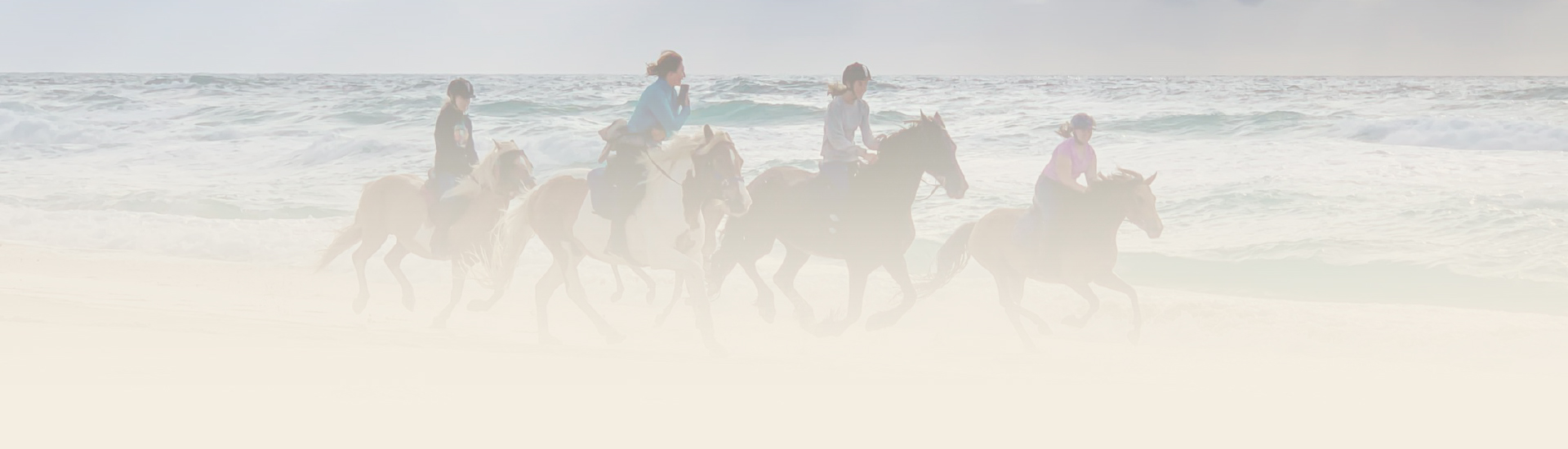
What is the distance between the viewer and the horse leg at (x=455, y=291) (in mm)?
Answer: 8125

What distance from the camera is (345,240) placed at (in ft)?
29.0

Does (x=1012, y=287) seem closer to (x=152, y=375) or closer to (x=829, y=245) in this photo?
(x=829, y=245)

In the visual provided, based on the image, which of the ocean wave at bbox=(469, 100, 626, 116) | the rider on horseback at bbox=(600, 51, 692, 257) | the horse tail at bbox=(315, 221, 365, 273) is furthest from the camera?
the ocean wave at bbox=(469, 100, 626, 116)

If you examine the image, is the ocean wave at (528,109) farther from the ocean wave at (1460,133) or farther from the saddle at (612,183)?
the saddle at (612,183)

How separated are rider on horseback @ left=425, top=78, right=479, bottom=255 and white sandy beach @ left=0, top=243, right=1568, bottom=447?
2.33 feet

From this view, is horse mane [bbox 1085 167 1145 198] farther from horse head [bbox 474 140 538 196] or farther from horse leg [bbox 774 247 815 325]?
horse head [bbox 474 140 538 196]

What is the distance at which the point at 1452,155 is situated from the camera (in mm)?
21172

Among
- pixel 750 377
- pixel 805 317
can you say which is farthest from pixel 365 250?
pixel 750 377

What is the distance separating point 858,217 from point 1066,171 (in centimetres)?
135

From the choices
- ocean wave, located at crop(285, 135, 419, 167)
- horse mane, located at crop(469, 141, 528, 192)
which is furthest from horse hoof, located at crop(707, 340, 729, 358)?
ocean wave, located at crop(285, 135, 419, 167)

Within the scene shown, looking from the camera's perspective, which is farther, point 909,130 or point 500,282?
point 500,282

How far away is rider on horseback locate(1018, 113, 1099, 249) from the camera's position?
24.4 feet

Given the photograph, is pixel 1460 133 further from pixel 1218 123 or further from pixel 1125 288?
pixel 1125 288

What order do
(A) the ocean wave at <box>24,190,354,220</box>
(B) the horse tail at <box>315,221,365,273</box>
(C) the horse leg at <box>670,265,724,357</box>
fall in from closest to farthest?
(C) the horse leg at <box>670,265,724,357</box> < (B) the horse tail at <box>315,221,365,273</box> < (A) the ocean wave at <box>24,190,354,220</box>
